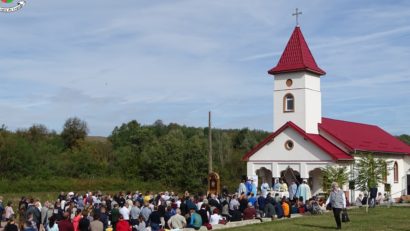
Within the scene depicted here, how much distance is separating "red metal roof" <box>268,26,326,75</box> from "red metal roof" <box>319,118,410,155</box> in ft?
13.7

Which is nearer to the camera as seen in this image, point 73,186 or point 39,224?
point 39,224

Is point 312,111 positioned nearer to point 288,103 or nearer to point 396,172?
point 288,103

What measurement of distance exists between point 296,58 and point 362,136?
8.57 m

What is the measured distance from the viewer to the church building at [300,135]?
38.0 meters

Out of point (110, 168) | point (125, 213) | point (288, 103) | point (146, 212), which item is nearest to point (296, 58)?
point (288, 103)

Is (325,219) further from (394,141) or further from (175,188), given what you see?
(175,188)

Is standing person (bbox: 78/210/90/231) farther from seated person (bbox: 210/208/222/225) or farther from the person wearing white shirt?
seated person (bbox: 210/208/222/225)

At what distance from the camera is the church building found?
38.0 m

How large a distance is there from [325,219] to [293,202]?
4.45 m

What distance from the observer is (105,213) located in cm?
1992

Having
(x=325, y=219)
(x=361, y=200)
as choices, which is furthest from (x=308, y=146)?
(x=325, y=219)

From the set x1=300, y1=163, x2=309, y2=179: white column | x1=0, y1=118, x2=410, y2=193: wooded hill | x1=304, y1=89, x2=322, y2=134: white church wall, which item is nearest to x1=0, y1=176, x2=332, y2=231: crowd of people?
x1=300, y1=163, x2=309, y2=179: white column

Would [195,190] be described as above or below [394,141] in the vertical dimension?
below

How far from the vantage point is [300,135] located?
3869 centimetres
